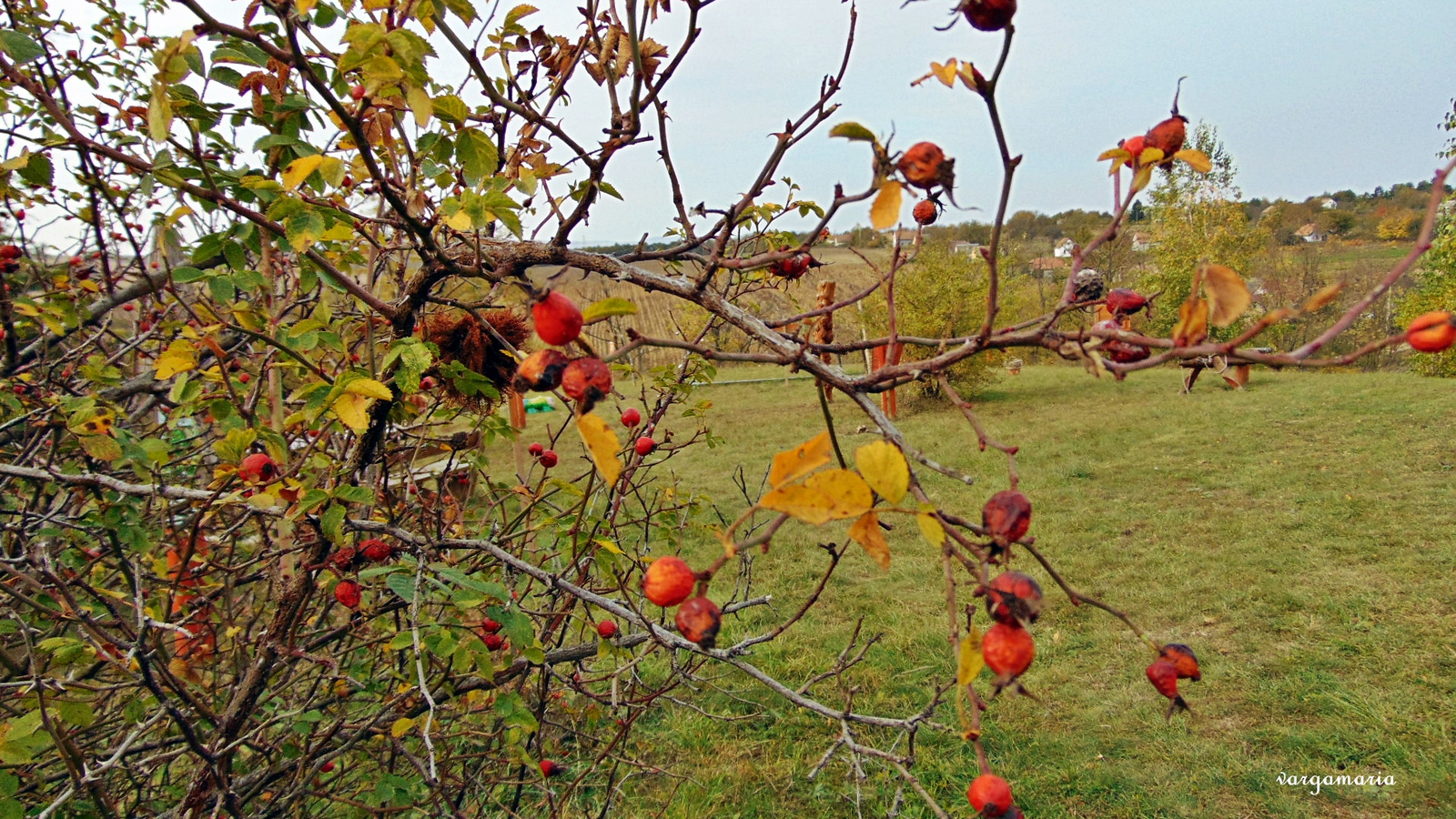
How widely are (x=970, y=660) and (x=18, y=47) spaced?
1.59m

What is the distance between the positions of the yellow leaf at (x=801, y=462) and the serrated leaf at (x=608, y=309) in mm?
177

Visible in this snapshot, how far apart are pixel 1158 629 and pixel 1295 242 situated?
25804mm

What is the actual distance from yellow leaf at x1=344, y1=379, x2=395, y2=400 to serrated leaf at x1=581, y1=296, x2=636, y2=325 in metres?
0.49

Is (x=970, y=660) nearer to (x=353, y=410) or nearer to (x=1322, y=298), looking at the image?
(x=1322, y=298)

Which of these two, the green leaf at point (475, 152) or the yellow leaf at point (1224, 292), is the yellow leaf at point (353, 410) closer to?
the green leaf at point (475, 152)

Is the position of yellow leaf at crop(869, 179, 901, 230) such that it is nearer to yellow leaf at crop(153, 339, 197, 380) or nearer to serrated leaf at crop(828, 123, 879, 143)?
serrated leaf at crop(828, 123, 879, 143)

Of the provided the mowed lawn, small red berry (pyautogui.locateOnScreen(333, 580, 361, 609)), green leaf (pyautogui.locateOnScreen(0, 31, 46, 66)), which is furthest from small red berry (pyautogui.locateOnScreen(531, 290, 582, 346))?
green leaf (pyautogui.locateOnScreen(0, 31, 46, 66))

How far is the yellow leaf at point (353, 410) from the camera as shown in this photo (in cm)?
102

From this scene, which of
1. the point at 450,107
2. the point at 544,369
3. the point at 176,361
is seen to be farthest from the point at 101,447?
the point at 544,369

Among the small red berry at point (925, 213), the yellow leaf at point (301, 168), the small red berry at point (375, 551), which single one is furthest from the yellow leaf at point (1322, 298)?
the small red berry at point (375, 551)

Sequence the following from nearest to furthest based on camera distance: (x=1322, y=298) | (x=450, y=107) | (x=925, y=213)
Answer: (x=1322, y=298) → (x=925, y=213) → (x=450, y=107)

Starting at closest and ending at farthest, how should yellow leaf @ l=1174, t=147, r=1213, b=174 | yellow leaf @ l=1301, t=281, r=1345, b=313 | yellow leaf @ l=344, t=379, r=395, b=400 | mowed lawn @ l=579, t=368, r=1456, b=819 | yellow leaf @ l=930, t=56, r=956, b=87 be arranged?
yellow leaf @ l=1301, t=281, r=1345, b=313, yellow leaf @ l=930, t=56, r=956, b=87, yellow leaf @ l=1174, t=147, r=1213, b=174, yellow leaf @ l=344, t=379, r=395, b=400, mowed lawn @ l=579, t=368, r=1456, b=819

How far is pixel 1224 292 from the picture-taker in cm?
50

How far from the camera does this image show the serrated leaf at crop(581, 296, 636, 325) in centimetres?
60
